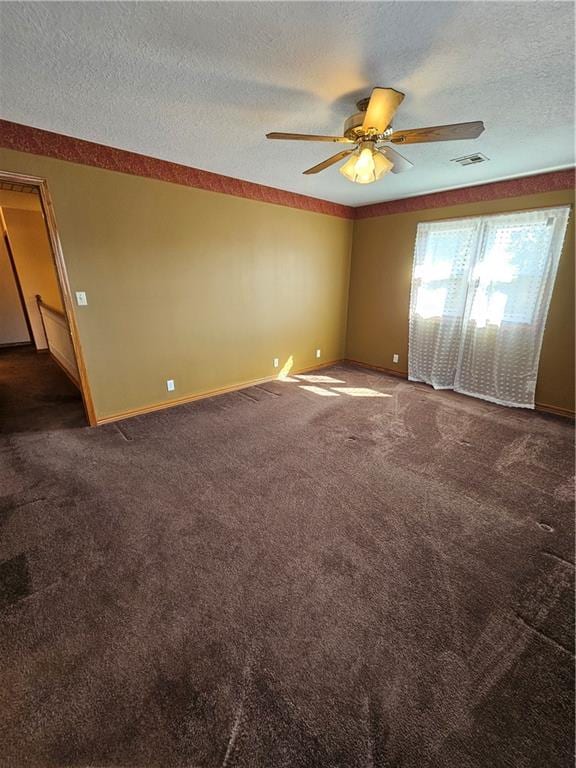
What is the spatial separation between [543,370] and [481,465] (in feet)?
5.62

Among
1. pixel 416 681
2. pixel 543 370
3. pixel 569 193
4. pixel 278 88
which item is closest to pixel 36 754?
pixel 416 681

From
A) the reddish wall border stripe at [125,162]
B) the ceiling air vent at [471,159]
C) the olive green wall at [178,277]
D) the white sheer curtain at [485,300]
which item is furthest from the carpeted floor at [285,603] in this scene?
the ceiling air vent at [471,159]

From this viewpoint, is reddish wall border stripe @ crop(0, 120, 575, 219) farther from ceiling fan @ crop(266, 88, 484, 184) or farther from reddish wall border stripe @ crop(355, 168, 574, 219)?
ceiling fan @ crop(266, 88, 484, 184)

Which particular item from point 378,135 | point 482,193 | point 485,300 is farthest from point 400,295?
point 378,135

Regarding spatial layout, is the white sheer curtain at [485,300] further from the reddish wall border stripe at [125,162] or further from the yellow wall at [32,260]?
the yellow wall at [32,260]

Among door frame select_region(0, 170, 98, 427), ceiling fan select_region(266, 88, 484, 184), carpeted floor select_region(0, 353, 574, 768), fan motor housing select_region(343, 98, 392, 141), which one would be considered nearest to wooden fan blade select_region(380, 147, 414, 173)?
ceiling fan select_region(266, 88, 484, 184)

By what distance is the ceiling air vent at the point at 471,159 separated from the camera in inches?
108

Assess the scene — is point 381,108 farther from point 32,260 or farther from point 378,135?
point 32,260

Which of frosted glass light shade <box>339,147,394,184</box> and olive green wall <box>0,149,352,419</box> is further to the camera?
olive green wall <box>0,149,352,419</box>

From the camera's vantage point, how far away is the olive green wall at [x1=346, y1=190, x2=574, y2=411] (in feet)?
10.5

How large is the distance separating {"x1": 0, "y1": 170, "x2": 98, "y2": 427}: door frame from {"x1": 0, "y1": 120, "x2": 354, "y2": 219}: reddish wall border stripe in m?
0.20

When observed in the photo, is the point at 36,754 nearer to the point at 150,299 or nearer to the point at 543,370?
the point at 150,299

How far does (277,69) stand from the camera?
5.35 feet

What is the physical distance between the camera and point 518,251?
335 cm
